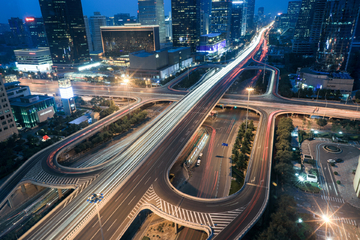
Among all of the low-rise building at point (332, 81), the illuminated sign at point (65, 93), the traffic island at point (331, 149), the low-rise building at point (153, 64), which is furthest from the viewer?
the low-rise building at point (153, 64)

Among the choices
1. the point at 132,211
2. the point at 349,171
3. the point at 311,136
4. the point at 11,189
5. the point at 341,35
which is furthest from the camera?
the point at 341,35

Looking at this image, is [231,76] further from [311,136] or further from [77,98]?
[77,98]

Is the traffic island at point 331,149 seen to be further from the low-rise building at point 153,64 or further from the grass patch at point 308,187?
the low-rise building at point 153,64

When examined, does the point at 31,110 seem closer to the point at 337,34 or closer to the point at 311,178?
the point at 311,178

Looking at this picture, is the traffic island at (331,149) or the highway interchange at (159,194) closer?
the highway interchange at (159,194)

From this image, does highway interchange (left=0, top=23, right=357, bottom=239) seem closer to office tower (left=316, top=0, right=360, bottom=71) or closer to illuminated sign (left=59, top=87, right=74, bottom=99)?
illuminated sign (left=59, top=87, right=74, bottom=99)

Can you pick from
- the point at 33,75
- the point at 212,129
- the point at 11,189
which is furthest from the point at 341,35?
the point at 33,75

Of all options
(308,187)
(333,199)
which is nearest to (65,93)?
(308,187)

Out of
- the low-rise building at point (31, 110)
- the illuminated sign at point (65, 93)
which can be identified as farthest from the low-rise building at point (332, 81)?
the low-rise building at point (31, 110)
